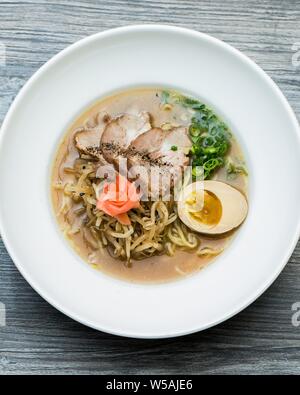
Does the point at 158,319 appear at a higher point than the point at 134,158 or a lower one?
lower

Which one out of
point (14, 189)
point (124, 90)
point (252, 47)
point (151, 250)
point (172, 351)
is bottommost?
point (172, 351)

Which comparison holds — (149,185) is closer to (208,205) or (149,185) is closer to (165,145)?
(165,145)

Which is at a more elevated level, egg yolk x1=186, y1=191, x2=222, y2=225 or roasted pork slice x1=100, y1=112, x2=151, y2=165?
roasted pork slice x1=100, y1=112, x2=151, y2=165

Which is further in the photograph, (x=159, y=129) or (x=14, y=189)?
(x=159, y=129)

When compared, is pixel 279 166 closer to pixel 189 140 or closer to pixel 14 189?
pixel 189 140

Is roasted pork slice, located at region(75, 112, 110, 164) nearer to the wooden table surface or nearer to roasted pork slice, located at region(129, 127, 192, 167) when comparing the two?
roasted pork slice, located at region(129, 127, 192, 167)

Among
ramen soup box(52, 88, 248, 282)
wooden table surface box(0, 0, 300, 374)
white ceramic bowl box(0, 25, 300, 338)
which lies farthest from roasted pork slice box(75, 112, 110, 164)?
wooden table surface box(0, 0, 300, 374)

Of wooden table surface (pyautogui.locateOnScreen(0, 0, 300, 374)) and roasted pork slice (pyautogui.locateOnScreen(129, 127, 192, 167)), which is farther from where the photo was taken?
roasted pork slice (pyautogui.locateOnScreen(129, 127, 192, 167))

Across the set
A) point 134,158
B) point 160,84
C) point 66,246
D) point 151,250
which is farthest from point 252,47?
point 66,246
